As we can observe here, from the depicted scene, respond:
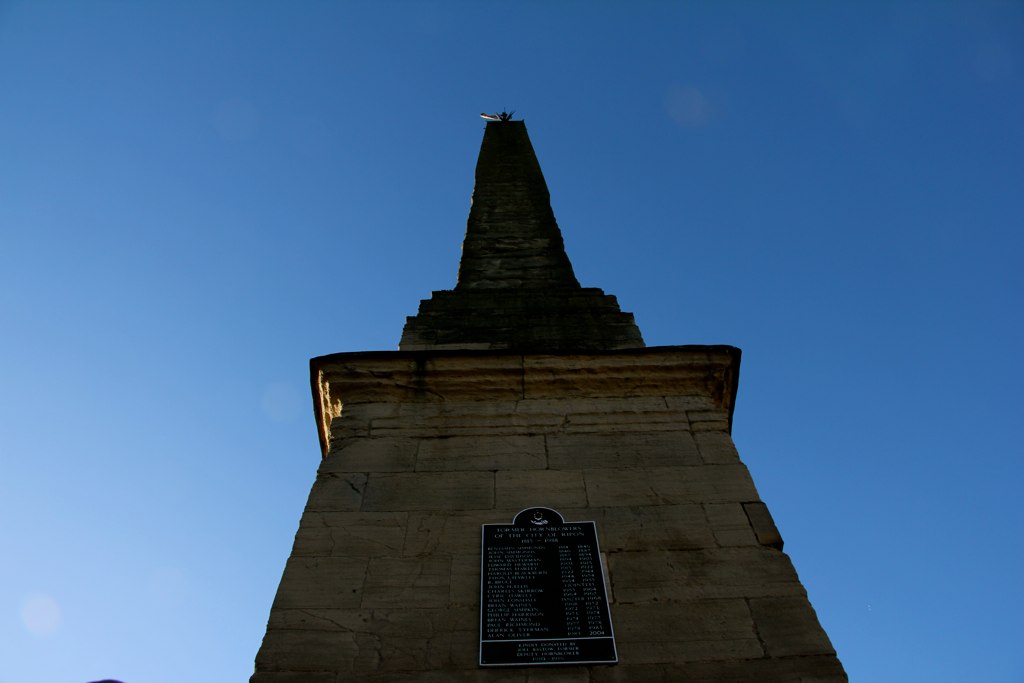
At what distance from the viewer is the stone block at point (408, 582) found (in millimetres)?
3947

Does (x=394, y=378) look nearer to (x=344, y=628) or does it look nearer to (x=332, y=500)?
(x=332, y=500)

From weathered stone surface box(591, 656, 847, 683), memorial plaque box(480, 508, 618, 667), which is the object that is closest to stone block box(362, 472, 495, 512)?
memorial plaque box(480, 508, 618, 667)

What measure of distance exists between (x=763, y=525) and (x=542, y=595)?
1450mm

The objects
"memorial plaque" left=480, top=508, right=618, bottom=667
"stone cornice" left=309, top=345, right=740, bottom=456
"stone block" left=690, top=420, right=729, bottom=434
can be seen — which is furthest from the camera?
"stone cornice" left=309, top=345, right=740, bottom=456

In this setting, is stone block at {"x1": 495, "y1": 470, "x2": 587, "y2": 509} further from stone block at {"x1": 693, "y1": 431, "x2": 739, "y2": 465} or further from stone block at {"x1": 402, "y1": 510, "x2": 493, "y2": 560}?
stone block at {"x1": 693, "y1": 431, "x2": 739, "y2": 465}

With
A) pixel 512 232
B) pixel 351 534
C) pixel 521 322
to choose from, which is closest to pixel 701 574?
pixel 351 534

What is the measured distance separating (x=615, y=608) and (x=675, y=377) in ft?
7.58

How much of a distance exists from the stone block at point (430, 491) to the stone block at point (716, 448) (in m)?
1.46

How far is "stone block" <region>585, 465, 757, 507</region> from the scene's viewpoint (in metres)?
4.63

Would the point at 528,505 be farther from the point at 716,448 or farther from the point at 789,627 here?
the point at 789,627

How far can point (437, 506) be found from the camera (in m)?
4.59

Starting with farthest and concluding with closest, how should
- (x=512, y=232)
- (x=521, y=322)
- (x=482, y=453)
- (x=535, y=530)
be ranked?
(x=512, y=232)
(x=521, y=322)
(x=482, y=453)
(x=535, y=530)

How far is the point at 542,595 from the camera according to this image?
393 centimetres

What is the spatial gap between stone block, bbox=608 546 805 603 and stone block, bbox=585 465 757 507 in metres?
0.44
